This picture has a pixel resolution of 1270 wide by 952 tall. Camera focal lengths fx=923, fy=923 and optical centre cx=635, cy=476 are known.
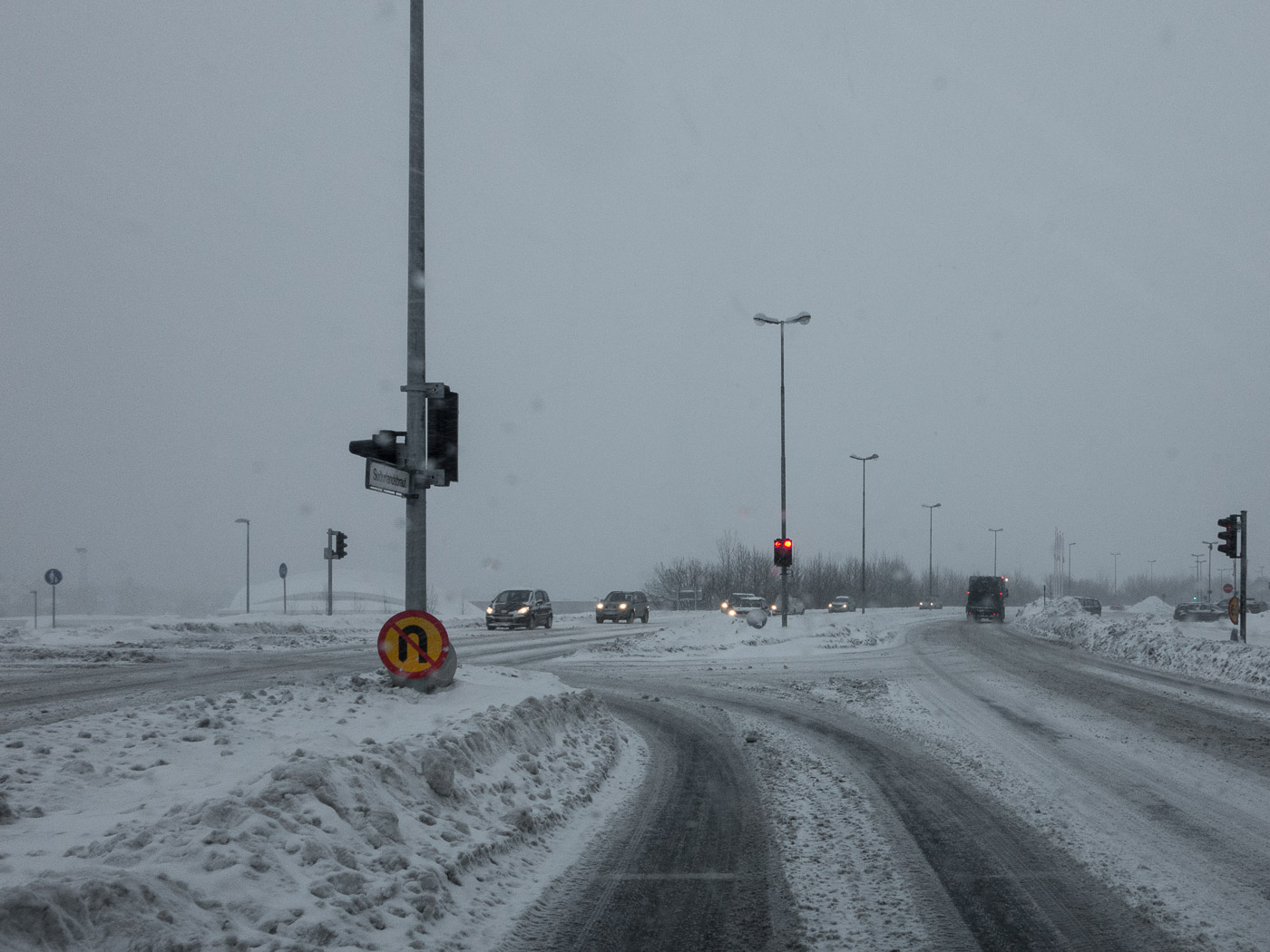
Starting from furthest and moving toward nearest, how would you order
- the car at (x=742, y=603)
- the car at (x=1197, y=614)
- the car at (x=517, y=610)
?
the car at (x=1197, y=614) → the car at (x=742, y=603) → the car at (x=517, y=610)

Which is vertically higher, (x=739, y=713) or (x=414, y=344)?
(x=414, y=344)

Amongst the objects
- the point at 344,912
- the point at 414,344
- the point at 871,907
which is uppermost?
the point at 414,344

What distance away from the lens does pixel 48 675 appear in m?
17.8

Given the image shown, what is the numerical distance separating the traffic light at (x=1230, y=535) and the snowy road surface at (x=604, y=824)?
16091mm

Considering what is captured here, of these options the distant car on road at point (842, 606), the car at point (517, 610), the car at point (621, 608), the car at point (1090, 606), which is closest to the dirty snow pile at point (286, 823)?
the car at point (517, 610)

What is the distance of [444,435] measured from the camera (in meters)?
10.5

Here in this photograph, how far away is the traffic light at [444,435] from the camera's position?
10.4 meters

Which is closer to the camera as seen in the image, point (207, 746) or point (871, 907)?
point (871, 907)

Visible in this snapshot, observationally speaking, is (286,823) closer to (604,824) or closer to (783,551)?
(604,824)

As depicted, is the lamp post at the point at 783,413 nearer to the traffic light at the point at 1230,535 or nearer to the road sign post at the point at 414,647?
the traffic light at the point at 1230,535

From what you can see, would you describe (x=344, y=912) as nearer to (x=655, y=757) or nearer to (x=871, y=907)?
(x=871, y=907)

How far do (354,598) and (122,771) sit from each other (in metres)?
69.5

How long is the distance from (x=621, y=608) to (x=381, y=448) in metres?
38.4

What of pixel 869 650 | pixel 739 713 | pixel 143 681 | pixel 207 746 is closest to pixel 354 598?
pixel 869 650
